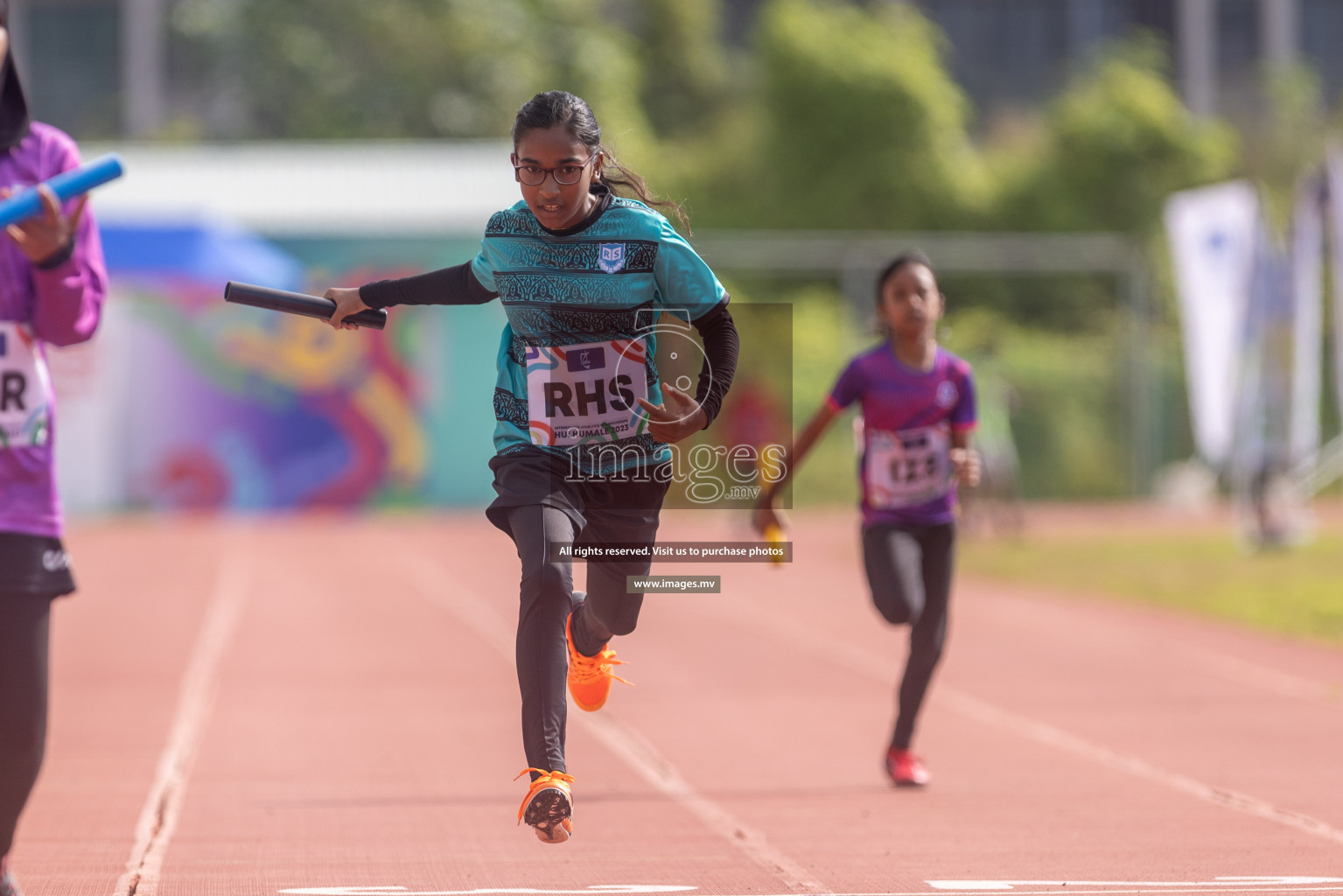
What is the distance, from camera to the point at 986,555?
21578 mm

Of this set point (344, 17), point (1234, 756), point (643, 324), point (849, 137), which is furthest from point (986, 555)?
point (344, 17)

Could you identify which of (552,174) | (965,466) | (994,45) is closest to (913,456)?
(965,466)

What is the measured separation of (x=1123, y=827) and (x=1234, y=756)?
79.1 inches

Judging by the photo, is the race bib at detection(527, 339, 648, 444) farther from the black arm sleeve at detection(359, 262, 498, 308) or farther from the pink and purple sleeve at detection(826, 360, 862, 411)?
the pink and purple sleeve at detection(826, 360, 862, 411)

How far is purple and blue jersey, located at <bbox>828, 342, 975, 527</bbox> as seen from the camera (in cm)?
790

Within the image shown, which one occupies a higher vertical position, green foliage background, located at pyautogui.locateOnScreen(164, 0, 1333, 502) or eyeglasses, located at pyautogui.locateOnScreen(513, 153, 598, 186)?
green foliage background, located at pyautogui.locateOnScreen(164, 0, 1333, 502)

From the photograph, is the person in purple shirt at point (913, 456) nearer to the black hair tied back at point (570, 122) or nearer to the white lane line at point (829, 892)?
the white lane line at point (829, 892)

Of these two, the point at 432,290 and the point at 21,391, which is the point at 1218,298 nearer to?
the point at 432,290

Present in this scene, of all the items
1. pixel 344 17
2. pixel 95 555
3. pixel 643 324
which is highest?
pixel 344 17

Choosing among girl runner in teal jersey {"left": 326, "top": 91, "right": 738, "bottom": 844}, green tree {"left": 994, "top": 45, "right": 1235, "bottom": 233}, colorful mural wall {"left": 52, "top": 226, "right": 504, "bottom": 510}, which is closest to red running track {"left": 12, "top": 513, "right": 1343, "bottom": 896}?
girl runner in teal jersey {"left": 326, "top": 91, "right": 738, "bottom": 844}

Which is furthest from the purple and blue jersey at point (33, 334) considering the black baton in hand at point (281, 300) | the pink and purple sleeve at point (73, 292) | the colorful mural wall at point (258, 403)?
the colorful mural wall at point (258, 403)

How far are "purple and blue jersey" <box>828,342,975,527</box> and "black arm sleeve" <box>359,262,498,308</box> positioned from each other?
2.88 meters

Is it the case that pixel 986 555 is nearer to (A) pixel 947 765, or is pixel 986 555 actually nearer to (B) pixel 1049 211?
(A) pixel 947 765

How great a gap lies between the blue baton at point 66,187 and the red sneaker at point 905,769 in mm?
4426
